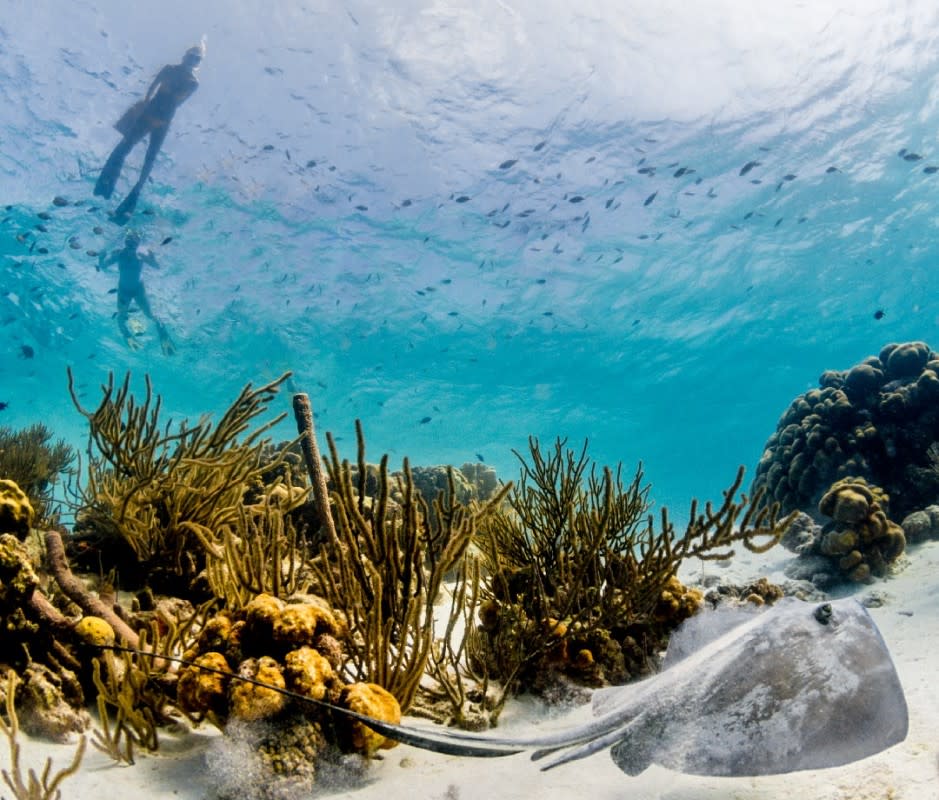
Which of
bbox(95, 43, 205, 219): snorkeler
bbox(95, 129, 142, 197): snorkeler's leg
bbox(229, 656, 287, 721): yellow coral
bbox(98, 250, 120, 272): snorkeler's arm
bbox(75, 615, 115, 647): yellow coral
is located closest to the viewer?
bbox(229, 656, 287, 721): yellow coral

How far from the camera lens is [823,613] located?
9.02 ft

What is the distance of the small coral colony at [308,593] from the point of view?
2.79 meters

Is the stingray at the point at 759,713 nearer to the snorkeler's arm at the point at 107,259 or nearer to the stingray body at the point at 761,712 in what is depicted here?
the stingray body at the point at 761,712

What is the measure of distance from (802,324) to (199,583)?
42334 mm

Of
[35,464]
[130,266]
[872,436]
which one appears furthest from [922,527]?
[130,266]

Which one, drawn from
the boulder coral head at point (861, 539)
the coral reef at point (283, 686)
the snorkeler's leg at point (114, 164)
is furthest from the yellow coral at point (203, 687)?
the snorkeler's leg at point (114, 164)

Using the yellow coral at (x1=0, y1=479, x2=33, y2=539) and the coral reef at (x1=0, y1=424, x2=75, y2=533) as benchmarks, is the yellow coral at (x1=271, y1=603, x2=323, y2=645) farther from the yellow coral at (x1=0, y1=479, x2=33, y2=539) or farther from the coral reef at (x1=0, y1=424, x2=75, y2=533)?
the coral reef at (x1=0, y1=424, x2=75, y2=533)

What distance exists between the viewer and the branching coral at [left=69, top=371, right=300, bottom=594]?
4.52m

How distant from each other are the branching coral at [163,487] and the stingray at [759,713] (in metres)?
3.24

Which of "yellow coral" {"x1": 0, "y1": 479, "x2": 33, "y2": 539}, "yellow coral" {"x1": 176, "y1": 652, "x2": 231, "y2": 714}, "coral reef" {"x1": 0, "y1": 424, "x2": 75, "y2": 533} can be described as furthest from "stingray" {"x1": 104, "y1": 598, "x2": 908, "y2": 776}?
"coral reef" {"x1": 0, "y1": 424, "x2": 75, "y2": 533}

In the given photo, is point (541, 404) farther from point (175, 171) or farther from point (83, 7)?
point (83, 7)

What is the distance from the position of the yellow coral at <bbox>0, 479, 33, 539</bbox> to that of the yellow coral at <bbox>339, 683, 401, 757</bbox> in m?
2.70

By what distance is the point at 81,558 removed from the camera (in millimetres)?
4637

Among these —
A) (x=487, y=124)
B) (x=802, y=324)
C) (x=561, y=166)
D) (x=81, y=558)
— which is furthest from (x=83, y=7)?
(x=802, y=324)
